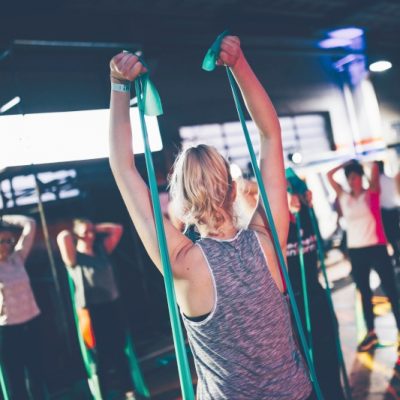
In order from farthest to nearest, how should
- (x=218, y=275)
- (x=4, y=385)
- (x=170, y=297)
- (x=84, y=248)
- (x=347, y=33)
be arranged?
(x=347, y=33) < (x=84, y=248) < (x=4, y=385) < (x=218, y=275) < (x=170, y=297)

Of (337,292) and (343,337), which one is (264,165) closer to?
(343,337)

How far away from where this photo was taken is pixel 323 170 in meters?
7.03

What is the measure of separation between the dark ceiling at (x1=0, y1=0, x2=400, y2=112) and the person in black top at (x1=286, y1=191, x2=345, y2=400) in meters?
2.55

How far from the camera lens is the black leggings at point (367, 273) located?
138 inches

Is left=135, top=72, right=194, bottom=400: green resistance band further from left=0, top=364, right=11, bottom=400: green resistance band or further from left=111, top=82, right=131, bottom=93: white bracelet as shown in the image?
left=0, top=364, right=11, bottom=400: green resistance band

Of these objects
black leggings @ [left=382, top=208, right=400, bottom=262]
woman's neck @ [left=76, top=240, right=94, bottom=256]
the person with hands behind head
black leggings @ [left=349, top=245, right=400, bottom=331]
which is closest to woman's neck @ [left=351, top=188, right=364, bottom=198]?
black leggings @ [left=349, top=245, right=400, bottom=331]

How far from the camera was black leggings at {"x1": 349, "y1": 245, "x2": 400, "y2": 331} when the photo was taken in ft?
11.5

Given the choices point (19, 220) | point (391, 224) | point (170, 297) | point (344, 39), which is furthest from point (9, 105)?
point (344, 39)

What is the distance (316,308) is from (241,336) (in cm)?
184

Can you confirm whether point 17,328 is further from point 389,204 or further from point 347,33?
point 347,33

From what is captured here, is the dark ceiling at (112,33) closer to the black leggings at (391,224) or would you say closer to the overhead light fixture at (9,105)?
the overhead light fixture at (9,105)

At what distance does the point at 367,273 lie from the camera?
3623mm

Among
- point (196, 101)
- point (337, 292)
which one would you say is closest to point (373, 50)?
point (196, 101)

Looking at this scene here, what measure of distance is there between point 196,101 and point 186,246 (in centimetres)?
501
